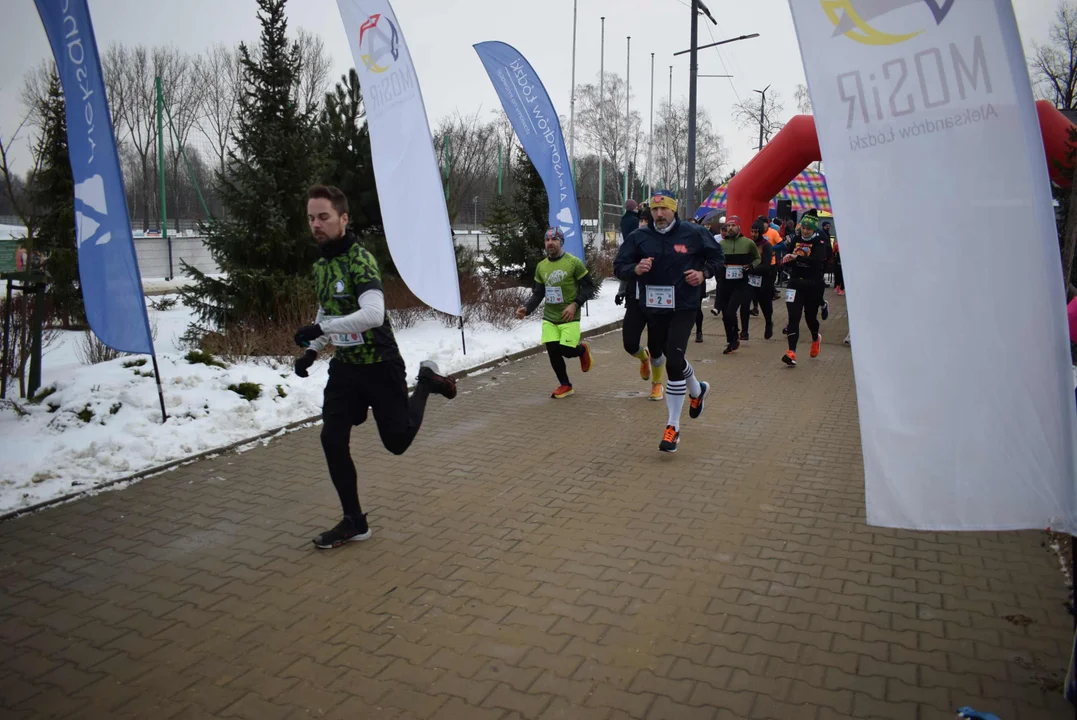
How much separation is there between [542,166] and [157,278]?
16.3 meters

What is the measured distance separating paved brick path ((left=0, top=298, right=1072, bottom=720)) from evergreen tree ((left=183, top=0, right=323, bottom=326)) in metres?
5.06

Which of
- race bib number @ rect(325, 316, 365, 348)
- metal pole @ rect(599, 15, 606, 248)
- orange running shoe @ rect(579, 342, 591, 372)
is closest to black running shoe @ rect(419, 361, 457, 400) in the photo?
race bib number @ rect(325, 316, 365, 348)

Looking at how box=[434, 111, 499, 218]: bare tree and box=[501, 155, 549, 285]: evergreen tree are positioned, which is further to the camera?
box=[434, 111, 499, 218]: bare tree

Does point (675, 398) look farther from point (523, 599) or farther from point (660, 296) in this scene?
point (523, 599)

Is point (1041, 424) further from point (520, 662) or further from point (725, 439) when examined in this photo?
point (725, 439)

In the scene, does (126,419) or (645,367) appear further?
(645,367)

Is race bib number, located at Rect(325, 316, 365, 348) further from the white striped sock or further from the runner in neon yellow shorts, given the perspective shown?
the runner in neon yellow shorts

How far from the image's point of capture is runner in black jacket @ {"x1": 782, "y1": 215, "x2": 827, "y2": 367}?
11023 millimetres

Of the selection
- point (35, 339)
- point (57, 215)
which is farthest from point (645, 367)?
point (57, 215)

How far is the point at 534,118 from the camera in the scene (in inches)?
505

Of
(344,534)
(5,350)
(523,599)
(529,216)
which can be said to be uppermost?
(529,216)

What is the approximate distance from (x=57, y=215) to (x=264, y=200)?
5.23 m

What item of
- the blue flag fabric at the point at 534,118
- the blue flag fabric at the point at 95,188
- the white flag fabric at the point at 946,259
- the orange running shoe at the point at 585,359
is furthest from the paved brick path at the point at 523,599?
the blue flag fabric at the point at 534,118

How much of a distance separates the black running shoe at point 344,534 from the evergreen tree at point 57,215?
1034 cm
